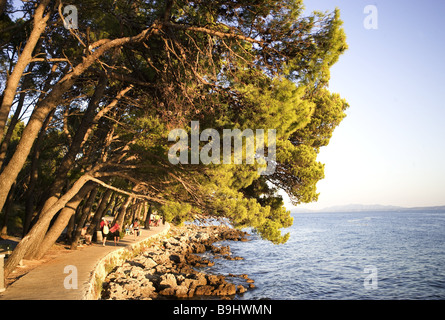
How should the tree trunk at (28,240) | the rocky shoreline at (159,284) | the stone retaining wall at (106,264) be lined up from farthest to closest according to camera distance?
the rocky shoreline at (159,284)
the tree trunk at (28,240)
the stone retaining wall at (106,264)

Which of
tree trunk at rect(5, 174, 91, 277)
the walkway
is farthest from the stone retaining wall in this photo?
tree trunk at rect(5, 174, 91, 277)

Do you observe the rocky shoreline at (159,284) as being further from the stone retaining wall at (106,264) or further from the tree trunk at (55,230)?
the tree trunk at (55,230)

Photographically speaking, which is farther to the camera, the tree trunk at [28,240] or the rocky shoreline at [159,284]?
the rocky shoreline at [159,284]

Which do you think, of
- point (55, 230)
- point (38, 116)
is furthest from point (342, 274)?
point (38, 116)

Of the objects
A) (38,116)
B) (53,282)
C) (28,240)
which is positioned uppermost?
(38,116)

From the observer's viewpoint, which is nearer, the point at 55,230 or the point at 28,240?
the point at 28,240

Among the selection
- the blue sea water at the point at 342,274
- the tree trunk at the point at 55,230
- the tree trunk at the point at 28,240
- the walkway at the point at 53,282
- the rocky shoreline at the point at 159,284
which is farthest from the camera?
the blue sea water at the point at 342,274

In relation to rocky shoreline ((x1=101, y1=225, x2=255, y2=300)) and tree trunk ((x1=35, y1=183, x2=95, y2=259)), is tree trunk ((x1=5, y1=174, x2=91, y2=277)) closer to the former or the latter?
tree trunk ((x1=35, y1=183, x2=95, y2=259))

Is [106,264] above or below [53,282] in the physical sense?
below

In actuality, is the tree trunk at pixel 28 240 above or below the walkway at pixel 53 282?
above

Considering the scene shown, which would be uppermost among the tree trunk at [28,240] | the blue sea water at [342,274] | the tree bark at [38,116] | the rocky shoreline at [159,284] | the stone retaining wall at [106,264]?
the tree bark at [38,116]

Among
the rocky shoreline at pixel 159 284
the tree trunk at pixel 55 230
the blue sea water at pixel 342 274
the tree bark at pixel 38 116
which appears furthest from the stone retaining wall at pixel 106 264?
the blue sea water at pixel 342 274

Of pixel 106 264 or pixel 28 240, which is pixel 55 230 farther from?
pixel 106 264

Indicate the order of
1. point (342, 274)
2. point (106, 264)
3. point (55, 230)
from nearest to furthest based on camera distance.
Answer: point (55, 230)
point (106, 264)
point (342, 274)
